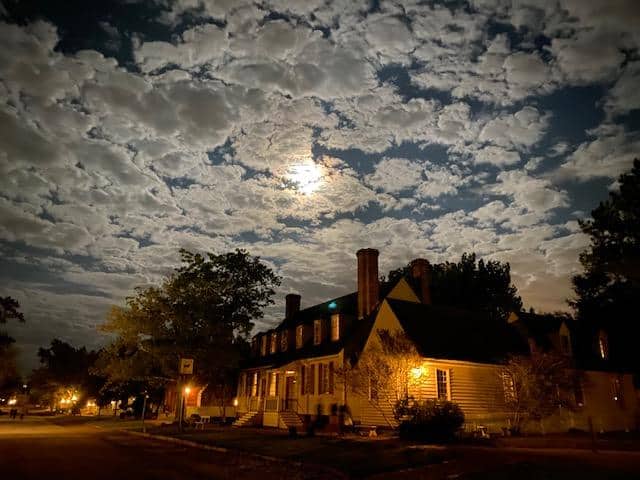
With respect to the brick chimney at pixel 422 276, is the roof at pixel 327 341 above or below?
below

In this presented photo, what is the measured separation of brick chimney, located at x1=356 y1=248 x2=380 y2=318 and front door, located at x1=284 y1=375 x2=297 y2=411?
6.95 m

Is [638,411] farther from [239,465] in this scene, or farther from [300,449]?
[239,465]

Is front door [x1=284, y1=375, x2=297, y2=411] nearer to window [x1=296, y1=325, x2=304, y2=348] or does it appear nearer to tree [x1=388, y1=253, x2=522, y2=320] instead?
window [x1=296, y1=325, x2=304, y2=348]

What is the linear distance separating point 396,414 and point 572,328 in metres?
17.8

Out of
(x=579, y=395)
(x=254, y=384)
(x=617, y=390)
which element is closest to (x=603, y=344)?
(x=617, y=390)

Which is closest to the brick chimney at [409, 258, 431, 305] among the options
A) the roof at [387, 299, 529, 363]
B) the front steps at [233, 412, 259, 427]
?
the roof at [387, 299, 529, 363]

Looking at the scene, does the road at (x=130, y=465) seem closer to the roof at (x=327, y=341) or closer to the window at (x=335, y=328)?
the roof at (x=327, y=341)

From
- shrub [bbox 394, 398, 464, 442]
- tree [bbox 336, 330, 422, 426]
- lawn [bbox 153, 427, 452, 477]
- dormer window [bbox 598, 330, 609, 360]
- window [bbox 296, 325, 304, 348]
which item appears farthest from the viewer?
window [bbox 296, 325, 304, 348]

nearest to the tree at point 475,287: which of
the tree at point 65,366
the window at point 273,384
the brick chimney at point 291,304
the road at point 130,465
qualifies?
the brick chimney at point 291,304

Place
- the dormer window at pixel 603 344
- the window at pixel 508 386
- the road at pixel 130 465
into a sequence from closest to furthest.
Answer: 1. the road at pixel 130 465
2. the window at pixel 508 386
3. the dormer window at pixel 603 344

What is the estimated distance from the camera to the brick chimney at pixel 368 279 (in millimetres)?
30922

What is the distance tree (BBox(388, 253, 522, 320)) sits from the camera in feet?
168

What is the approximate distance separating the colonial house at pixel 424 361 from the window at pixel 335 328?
0.21ft

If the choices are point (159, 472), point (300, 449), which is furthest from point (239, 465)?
point (300, 449)
